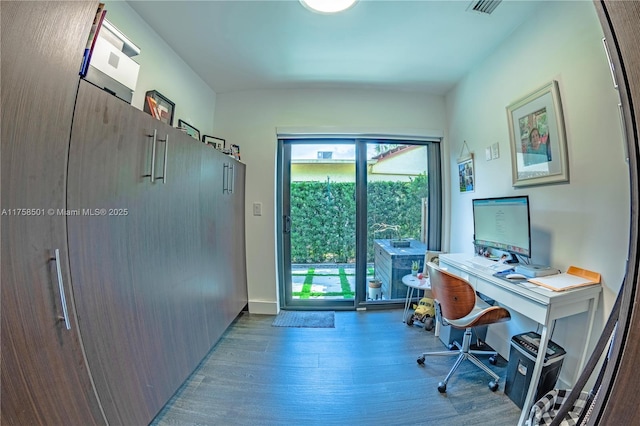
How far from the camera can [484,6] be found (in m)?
1.50

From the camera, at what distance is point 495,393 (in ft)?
4.69

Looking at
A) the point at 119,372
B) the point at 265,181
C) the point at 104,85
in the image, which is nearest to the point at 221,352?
the point at 119,372

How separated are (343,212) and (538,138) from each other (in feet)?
5.95

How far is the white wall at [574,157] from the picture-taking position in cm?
117

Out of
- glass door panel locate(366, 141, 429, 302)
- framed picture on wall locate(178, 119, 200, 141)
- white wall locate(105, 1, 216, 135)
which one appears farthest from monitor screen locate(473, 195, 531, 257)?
white wall locate(105, 1, 216, 135)

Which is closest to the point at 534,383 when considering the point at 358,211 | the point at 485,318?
the point at 485,318

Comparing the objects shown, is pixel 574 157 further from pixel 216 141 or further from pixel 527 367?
pixel 216 141

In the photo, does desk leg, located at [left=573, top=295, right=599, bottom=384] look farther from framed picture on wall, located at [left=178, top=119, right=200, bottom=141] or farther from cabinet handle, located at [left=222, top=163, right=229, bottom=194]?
framed picture on wall, located at [left=178, top=119, right=200, bottom=141]

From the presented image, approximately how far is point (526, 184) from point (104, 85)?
106 inches

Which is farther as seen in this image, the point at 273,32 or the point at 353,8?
the point at 273,32

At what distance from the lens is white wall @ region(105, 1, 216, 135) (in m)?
1.48

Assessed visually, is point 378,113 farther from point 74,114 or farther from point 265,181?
point 74,114

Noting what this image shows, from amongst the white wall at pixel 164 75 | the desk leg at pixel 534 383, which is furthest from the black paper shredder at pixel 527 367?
the white wall at pixel 164 75

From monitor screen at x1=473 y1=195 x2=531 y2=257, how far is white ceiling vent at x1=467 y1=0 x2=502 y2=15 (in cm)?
135
